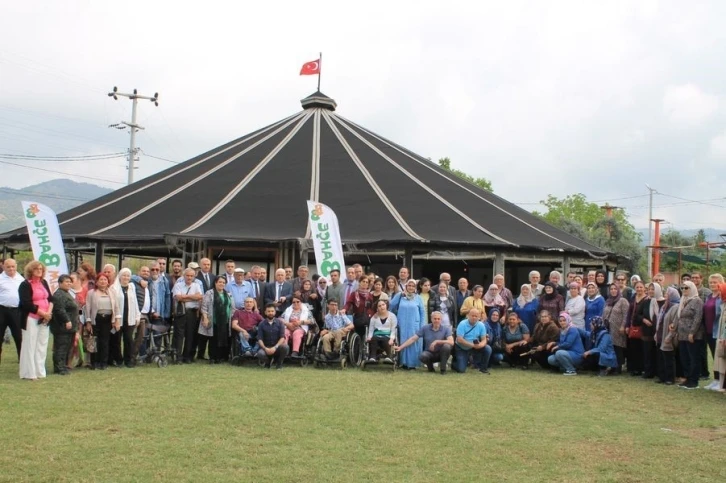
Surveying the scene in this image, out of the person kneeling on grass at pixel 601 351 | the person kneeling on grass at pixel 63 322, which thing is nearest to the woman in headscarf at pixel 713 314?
the person kneeling on grass at pixel 601 351

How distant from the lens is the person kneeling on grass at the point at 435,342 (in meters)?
9.88

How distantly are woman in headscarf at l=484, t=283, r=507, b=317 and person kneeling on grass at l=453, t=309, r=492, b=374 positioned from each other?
0.79 meters

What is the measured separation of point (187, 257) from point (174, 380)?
6.91 meters

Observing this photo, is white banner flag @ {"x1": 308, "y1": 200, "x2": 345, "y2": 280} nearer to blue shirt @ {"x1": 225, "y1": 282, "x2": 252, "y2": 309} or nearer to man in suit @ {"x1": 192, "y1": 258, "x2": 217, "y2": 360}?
blue shirt @ {"x1": 225, "y1": 282, "x2": 252, "y2": 309}

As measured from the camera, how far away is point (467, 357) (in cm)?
1020

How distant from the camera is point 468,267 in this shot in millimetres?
17844

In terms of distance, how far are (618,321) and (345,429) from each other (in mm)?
5630

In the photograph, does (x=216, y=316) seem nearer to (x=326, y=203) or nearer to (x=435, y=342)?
(x=435, y=342)

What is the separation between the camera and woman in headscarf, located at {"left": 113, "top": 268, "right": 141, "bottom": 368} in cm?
938

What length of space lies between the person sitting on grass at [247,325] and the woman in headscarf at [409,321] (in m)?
1.99

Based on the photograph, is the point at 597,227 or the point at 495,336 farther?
the point at 597,227

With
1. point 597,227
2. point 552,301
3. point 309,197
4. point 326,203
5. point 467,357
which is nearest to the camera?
point 467,357

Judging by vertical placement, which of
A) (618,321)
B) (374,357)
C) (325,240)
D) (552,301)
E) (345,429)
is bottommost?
(345,429)

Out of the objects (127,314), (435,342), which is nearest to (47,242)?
(127,314)
